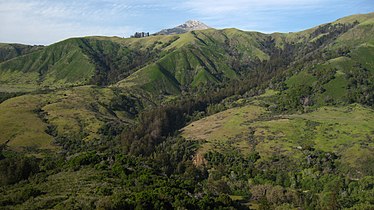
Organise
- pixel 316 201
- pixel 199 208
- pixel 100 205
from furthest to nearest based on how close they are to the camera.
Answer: pixel 316 201 → pixel 199 208 → pixel 100 205

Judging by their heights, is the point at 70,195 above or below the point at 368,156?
above

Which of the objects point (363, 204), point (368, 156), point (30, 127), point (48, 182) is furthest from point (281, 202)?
point (30, 127)

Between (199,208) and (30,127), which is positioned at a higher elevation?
(199,208)

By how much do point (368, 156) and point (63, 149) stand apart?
13510 centimetres

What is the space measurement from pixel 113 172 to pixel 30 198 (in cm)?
1809

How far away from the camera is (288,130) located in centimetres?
18225

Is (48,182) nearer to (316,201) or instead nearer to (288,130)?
(316,201)

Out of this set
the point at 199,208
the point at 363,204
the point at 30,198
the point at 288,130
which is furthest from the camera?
the point at 288,130

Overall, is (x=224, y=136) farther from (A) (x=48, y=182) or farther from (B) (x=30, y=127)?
(A) (x=48, y=182)

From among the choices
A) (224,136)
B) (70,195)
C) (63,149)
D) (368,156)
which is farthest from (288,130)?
(70,195)

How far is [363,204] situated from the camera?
107 m

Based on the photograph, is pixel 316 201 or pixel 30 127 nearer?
pixel 316 201

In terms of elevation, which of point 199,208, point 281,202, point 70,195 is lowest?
point 281,202

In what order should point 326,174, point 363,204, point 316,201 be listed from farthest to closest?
1. point 326,174
2. point 316,201
3. point 363,204
